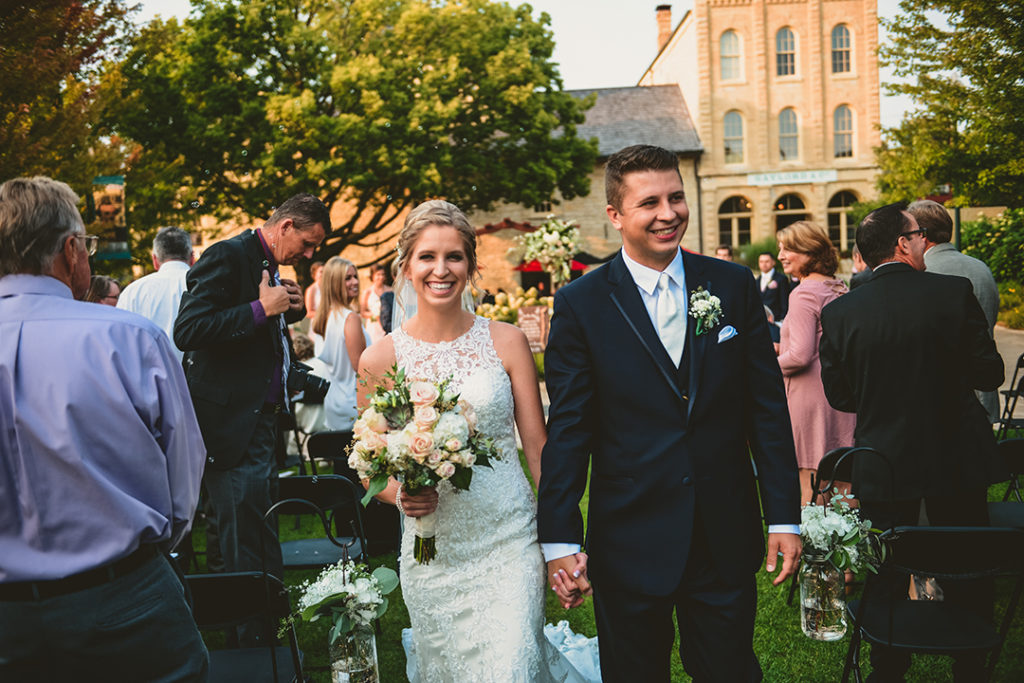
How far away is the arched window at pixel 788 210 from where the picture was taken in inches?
1503

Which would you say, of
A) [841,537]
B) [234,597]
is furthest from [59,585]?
[841,537]

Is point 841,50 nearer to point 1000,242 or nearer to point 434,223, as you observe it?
point 1000,242

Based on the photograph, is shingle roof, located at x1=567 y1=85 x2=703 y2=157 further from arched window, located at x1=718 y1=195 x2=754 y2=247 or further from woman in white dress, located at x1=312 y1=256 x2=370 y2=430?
woman in white dress, located at x1=312 y1=256 x2=370 y2=430

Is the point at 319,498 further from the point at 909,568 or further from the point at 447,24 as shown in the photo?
the point at 447,24

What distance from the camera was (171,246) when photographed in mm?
5969

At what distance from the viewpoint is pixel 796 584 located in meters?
5.46

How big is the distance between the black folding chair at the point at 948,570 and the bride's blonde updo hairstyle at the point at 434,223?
86.0 inches

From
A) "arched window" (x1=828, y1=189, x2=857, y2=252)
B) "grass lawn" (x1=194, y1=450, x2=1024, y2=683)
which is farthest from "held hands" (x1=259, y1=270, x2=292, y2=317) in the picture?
"arched window" (x1=828, y1=189, x2=857, y2=252)

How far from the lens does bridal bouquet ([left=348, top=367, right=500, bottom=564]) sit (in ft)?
9.78

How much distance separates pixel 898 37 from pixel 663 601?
12.6 m

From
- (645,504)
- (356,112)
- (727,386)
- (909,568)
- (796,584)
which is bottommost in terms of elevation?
(796,584)

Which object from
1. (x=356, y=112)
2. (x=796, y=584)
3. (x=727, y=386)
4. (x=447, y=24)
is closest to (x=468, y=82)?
(x=447, y=24)

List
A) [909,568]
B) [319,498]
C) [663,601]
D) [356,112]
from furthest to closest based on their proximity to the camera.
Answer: [356,112]
[319,498]
[909,568]
[663,601]

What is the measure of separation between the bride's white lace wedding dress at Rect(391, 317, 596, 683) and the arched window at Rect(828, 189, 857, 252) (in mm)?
37918
